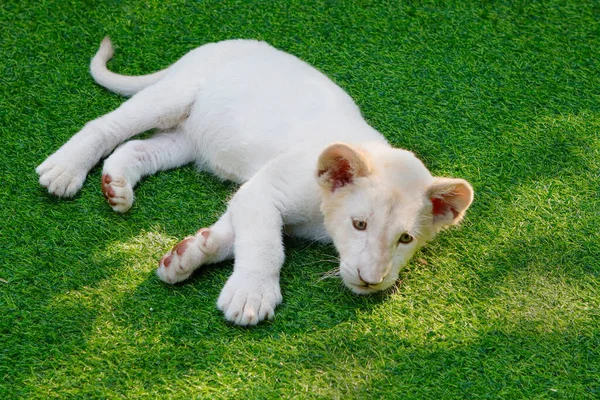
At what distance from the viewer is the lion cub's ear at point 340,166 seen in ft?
10.1

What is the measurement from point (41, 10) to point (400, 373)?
335 cm

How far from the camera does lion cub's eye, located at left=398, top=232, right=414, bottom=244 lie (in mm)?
3099

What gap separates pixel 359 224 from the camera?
3.10 metres

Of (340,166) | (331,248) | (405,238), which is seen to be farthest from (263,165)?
(405,238)

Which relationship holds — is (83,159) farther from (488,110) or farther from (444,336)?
(488,110)

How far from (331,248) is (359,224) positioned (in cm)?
41

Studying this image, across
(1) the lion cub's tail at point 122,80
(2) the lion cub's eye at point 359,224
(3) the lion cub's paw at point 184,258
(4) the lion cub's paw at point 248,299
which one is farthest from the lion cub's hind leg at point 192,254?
(1) the lion cub's tail at point 122,80

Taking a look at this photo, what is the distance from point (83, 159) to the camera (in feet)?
12.2

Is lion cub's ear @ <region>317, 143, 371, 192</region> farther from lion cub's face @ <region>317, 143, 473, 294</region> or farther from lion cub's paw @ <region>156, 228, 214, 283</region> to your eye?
lion cub's paw @ <region>156, 228, 214, 283</region>

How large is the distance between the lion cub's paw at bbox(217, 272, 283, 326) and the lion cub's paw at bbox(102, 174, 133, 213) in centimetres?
75

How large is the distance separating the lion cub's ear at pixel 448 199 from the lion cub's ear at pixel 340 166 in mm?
313

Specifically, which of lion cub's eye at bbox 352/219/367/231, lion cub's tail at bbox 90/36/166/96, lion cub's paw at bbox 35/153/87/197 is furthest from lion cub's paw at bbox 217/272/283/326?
lion cub's tail at bbox 90/36/166/96

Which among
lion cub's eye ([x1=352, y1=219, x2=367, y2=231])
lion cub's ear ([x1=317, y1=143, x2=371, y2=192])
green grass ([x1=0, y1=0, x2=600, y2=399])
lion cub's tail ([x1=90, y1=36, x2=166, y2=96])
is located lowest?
green grass ([x1=0, y1=0, x2=600, y2=399])

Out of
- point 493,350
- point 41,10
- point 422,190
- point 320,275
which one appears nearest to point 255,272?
point 320,275
